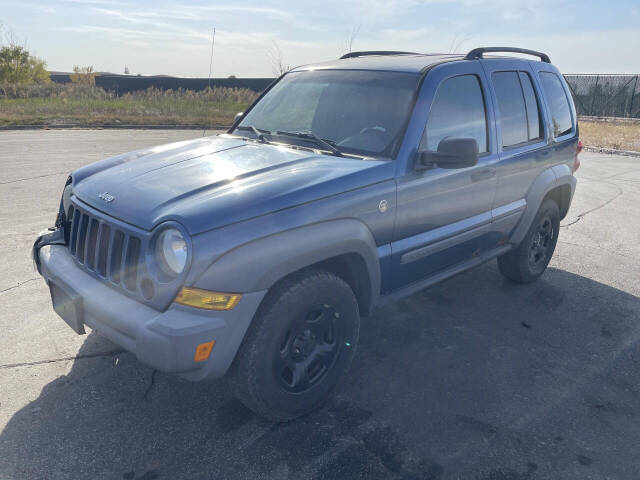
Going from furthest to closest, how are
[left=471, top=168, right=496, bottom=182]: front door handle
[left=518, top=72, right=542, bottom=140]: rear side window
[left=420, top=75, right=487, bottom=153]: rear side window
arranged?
1. [left=518, top=72, right=542, bottom=140]: rear side window
2. [left=471, top=168, right=496, bottom=182]: front door handle
3. [left=420, top=75, right=487, bottom=153]: rear side window

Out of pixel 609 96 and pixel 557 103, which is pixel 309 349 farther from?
pixel 609 96

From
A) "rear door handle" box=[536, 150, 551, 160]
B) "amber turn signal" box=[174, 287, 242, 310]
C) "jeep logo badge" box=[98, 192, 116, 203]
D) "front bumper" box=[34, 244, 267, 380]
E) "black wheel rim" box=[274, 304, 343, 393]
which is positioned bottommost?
"black wheel rim" box=[274, 304, 343, 393]

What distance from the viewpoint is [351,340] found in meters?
3.09

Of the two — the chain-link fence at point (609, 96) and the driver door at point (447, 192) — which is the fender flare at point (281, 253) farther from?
the chain-link fence at point (609, 96)

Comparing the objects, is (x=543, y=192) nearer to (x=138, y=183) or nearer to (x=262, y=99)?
(x=262, y=99)

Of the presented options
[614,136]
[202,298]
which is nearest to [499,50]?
[202,298]

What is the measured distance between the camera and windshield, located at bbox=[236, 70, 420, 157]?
11.0ft

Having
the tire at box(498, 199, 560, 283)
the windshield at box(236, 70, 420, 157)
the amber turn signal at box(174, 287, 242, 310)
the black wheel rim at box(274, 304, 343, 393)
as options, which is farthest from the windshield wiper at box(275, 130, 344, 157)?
the tire at box(498, 199, 560, 283)

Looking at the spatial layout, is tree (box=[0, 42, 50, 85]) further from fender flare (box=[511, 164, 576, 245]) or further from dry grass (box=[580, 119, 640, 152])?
fender flare (box=[511, 164, 576, 245])

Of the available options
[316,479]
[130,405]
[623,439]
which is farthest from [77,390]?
[623,439]

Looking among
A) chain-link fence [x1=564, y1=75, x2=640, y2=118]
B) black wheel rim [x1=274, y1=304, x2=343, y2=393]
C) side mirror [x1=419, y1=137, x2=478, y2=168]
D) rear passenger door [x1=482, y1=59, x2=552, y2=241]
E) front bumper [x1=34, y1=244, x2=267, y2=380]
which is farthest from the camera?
chain-link fence [x1=564, y1=75, x2=640, y2=118]

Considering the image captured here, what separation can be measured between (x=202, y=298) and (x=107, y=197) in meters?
0.91

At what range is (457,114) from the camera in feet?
11.9

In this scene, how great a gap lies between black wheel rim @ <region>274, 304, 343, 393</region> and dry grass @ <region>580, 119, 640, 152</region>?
15137 mm
